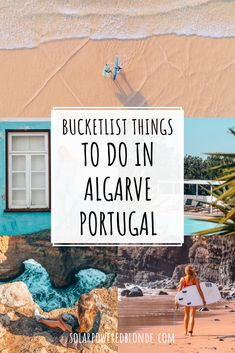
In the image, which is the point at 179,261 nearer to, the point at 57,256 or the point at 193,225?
the point at 193,225

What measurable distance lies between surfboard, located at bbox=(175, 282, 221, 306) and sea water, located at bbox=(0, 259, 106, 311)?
0.93m

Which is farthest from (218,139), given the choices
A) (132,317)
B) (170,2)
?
(132,317)

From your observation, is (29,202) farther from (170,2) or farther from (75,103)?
(170,2)

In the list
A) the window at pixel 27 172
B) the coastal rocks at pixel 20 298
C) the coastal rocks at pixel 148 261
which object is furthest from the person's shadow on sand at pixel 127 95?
the coastal rocks at pixel 20 298

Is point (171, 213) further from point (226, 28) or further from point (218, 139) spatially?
point (226, 28)

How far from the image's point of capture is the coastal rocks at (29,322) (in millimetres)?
7730

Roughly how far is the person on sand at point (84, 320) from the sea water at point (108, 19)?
121 inches

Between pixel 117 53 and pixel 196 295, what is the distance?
9.73ft

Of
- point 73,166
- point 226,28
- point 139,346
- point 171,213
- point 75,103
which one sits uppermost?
point 226,28

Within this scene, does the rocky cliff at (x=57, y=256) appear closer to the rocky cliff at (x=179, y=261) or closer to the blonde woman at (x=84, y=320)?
the rocky cliff at (x=179, y=261)

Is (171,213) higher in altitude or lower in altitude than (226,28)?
lower

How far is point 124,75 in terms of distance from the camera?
303 inches

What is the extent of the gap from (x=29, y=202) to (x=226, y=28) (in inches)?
121

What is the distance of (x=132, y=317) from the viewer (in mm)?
7699
